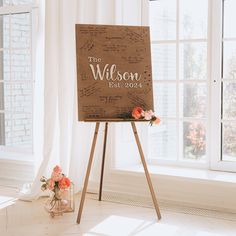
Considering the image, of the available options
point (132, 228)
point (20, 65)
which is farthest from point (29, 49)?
point (132, 228)

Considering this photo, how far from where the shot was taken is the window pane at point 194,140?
3.82 metres

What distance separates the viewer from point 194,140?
3.85 metres

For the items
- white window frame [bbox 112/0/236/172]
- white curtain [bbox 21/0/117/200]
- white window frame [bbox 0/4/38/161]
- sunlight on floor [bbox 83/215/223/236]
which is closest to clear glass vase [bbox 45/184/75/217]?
sunlight on floor [bbox 83/215/223/236]

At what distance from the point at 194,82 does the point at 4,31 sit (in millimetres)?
2217

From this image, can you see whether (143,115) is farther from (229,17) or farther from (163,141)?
(229,17)

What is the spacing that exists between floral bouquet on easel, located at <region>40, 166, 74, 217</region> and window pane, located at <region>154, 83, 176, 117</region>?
3.92 feet

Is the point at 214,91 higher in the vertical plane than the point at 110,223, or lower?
higher

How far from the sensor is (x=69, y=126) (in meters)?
3.79

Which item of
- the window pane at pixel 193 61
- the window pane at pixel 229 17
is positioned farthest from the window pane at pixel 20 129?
the window pane at pixel 229 17

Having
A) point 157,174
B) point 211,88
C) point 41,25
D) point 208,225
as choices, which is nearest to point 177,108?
point 211,88

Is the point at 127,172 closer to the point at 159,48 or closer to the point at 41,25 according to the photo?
the point at 159,48

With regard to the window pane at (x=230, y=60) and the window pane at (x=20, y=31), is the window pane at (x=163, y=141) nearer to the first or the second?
the window pane at (x=230, y=60)

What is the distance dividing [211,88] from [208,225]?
4.09 feet

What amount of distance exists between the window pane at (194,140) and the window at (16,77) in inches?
67.6
